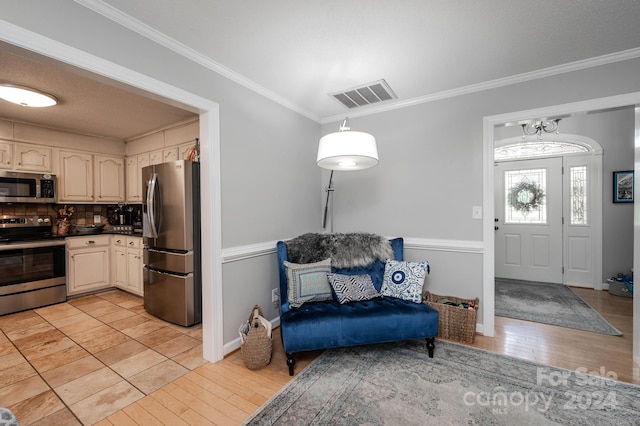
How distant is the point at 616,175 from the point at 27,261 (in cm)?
810

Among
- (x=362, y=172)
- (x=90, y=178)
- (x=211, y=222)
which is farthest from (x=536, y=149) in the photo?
(x=90, y=178)

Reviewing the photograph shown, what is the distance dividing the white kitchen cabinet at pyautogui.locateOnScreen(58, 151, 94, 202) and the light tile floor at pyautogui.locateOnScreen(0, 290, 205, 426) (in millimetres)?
1604

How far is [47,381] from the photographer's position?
209cm

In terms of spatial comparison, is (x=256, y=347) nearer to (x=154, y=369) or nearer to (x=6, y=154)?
(x=154, y=369)

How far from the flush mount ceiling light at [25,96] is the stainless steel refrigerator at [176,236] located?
1.13m

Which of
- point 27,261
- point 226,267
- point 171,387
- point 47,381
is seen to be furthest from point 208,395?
point 27,261

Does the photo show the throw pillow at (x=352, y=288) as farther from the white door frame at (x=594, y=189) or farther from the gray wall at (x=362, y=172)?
the white door frame at (x=594, y=189)

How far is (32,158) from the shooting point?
3.80 meters

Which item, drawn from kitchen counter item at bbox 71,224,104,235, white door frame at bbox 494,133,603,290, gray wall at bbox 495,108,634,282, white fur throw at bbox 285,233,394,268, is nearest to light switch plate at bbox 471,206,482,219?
white fur throw at bbox 285,233,394,268

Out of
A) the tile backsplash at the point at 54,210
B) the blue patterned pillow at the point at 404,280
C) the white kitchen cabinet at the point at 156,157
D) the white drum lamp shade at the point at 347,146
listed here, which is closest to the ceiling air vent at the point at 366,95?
the white drum lamp shade at the point at 347,146

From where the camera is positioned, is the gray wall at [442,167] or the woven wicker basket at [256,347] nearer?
the woven wicker basket at [256,347]

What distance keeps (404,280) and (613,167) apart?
4031 millimetres

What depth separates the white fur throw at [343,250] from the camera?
2781 mm

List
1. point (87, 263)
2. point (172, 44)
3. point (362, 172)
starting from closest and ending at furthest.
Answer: point (172, 44) < point (362, 172) < point (87, 263)
